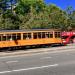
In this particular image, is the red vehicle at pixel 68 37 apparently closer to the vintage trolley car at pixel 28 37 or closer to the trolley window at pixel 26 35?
the vintage trolley car at pixel 28 37

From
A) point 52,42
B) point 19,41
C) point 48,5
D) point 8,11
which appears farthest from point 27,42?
point 48,5

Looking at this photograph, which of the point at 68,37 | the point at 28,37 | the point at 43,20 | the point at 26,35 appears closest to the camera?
the point at 26,35

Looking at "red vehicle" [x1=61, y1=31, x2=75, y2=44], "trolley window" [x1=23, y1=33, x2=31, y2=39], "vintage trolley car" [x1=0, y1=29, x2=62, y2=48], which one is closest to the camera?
"vintage trolley car" [x1=0, y1=29, x2=62, y2=48]

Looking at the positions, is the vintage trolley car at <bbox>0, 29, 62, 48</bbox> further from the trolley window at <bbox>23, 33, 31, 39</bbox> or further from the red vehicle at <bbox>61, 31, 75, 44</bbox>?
the red vehicle at <bbox>61, 31, 75, 44</bbox>

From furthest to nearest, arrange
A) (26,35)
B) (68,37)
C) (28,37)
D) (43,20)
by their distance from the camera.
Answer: (43,20)
(68,37)
(28,37)
(26,35)

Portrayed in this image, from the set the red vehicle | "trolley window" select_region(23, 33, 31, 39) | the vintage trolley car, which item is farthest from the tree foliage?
"trolley window" select_region(23, 33, 31, 39)

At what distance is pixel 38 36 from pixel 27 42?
188cm

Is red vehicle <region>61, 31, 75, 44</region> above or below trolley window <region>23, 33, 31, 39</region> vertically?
below

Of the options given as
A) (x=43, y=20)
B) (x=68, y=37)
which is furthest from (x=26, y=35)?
(x=43, y=20)

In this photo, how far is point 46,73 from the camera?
47.3ft

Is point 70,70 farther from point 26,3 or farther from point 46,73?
point 26,3

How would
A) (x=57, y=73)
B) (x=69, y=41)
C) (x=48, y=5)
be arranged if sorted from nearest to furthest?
(x=57, y=73), (x=69, y=41), (x=48, y=5)

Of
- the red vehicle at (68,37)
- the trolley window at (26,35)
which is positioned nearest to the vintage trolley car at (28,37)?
the trolley window at (26,35)

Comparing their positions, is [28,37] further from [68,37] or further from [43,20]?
[43,20]
